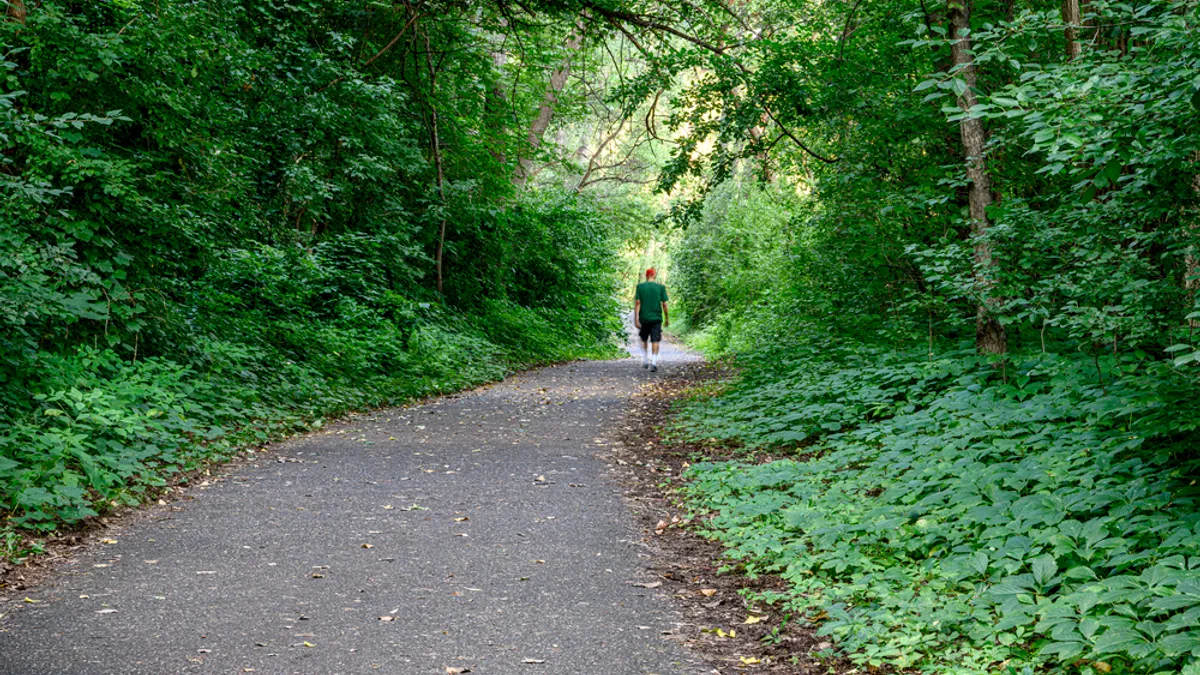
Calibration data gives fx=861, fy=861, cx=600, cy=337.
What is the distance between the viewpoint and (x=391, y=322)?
15.0 m

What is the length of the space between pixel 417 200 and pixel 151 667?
47.7 ft

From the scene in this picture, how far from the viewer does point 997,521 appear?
15.3ft

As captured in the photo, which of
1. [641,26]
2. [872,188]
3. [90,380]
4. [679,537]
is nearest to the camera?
[679,537]

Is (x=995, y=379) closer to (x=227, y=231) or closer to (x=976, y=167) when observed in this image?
(x=976, y=167)

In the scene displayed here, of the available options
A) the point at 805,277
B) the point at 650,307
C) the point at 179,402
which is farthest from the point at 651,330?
the point at 179,402

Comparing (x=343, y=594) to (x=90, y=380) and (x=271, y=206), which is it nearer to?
(x=90, y=380)

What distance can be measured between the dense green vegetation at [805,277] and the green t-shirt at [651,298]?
289cm

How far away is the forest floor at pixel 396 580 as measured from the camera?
156 inches

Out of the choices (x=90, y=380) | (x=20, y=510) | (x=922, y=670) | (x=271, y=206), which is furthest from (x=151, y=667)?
(x=271, y=206)

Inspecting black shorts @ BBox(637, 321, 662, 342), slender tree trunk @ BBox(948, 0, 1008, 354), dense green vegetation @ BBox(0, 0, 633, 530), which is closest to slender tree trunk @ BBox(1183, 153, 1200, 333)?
slender tree trunk @ BBox(948, 0, 1008, 354)

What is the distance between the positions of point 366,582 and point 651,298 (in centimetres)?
1207

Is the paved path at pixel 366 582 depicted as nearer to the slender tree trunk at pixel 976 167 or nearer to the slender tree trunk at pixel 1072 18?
the slender tree trunk at pixel 976 167

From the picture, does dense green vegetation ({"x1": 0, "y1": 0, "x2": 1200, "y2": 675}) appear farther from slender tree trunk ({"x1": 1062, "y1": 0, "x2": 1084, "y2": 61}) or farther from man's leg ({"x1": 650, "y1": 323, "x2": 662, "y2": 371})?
man's leg ({"x1": 650, "y1": 323, "x2": 662, "y2": 371})

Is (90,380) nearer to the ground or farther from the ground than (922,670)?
farther from the ground
